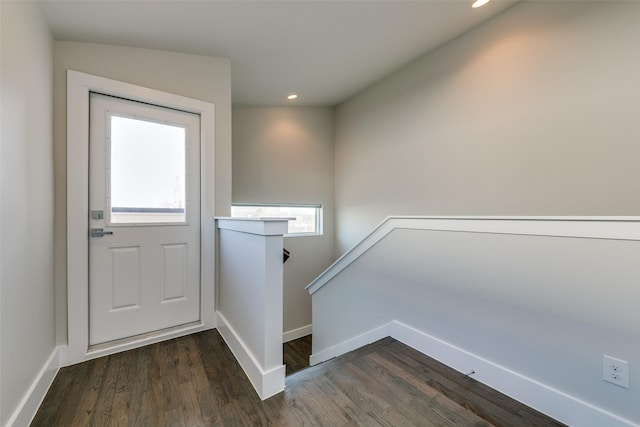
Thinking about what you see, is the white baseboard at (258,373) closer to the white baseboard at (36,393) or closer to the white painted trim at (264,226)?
the white painted trim at (264,226)

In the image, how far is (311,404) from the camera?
1.45 meters

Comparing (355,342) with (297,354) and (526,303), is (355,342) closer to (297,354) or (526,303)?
(297,354)

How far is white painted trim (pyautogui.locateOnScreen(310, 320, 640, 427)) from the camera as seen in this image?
4.35 feet

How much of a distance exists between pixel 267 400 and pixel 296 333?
2772mm

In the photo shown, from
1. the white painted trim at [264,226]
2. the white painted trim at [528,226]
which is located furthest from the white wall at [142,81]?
the white painted trim at [528,226]

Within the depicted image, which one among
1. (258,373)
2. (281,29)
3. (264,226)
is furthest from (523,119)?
(258,373)

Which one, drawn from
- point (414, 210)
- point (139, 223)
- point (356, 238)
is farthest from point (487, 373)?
point (139, 223)

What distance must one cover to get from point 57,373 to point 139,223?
1.09m

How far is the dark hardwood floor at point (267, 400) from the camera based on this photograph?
136 centimetres

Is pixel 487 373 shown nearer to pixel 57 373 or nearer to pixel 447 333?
pixel 447 333

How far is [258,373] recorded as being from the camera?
1.56 meters

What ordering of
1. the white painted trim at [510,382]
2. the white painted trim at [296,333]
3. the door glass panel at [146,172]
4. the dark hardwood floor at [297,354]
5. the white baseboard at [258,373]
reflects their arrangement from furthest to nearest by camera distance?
1. the white painted trim at [296,333]
2. the dark hardwood floor at [297,354]
3. the door glass panel at [146,172]
4. the white baseboard at [258,373]
5. the white painted trim at [510,382]

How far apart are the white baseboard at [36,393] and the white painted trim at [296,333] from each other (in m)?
2.71

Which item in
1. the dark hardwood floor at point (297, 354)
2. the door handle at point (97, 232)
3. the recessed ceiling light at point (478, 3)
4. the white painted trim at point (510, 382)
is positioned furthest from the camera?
the dark hardwood floor at point (297, 354)
